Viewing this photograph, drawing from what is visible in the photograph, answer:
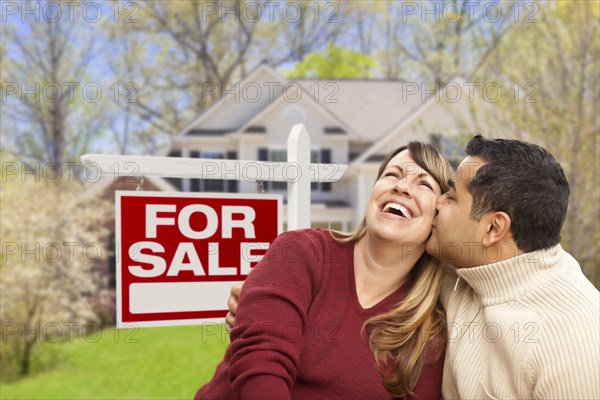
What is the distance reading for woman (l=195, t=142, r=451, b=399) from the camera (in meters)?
2.00

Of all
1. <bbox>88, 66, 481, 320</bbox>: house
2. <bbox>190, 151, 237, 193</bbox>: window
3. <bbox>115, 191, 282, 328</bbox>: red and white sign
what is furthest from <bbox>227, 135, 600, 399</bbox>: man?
<bbox>88, 66, 481, 320</bbox>: house

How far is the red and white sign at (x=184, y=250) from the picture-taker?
2.64 meters

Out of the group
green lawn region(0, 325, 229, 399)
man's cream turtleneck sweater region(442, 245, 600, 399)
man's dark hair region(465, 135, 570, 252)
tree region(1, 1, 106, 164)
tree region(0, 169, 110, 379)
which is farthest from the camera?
tree region(1, 1, 106, 164)

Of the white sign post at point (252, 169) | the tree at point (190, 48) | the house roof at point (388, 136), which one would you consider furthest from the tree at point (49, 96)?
the white sign post at point (252, 169)

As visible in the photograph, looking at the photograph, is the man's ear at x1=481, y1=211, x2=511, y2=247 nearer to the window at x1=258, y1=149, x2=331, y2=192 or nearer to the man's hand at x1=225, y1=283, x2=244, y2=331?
the man's hand at x1=225, y1=283, x2=244, y2=331

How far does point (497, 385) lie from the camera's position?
1.98 metres

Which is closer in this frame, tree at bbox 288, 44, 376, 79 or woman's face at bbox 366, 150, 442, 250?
woman's face at bbox 366, 150, 442, 250

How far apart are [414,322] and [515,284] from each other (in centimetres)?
36

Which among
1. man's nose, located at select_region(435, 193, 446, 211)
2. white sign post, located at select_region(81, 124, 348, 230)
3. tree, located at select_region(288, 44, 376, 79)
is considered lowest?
man's nose, located at select_region(435, 193, 446, 211)

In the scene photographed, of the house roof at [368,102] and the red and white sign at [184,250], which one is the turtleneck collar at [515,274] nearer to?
the red and white sign at [184,250]

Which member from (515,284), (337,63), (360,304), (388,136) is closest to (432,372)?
(360,304)

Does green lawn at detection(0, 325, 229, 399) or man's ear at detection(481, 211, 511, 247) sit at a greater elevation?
man's ear at detection(481, 211, 511, 247)

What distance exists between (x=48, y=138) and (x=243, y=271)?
15783 millimetres

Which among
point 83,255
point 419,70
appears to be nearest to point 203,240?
point 83,255
